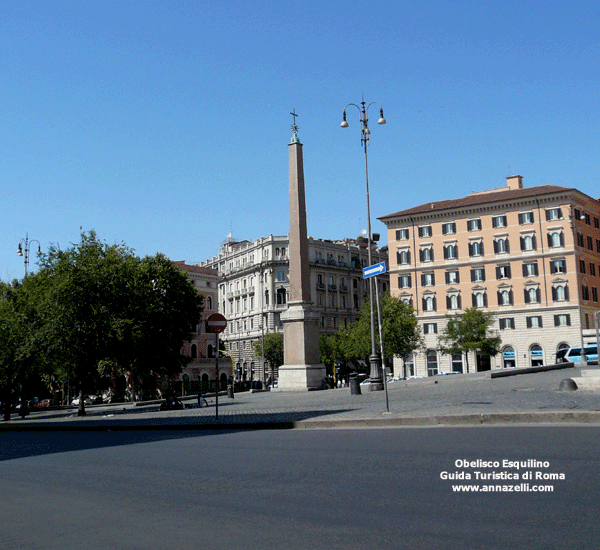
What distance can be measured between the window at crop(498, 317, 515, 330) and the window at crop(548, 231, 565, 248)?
9.00m

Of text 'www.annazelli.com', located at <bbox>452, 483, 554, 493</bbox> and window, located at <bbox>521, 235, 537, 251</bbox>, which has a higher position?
window, located at <bbox>521, 235, 537, 251</bbox>

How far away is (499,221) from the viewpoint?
77062 millimetres

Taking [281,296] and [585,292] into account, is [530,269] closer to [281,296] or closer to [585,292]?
[585,292]

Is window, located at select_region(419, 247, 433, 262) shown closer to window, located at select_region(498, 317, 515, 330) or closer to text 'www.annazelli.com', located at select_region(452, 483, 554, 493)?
window, located at select_region(498, 317, 515, 330)

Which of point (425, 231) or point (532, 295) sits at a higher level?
point (425, 231)

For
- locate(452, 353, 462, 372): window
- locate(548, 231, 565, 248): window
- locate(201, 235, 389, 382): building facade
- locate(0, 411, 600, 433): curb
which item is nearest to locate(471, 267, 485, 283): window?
locate(548, 231, 565, 248): window

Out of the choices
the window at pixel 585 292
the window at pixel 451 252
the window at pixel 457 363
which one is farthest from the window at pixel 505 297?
the window at pixel 457 363

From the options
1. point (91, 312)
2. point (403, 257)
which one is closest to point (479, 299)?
point (403, 257)

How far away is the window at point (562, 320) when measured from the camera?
71875 mm

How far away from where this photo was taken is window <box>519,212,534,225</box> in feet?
247

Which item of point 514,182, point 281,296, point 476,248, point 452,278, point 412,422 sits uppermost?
point 514,182

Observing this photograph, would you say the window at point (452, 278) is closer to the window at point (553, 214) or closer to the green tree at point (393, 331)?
the green tree at point (393, 331)

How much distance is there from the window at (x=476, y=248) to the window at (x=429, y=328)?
9243 millimetres

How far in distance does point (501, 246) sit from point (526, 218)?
4045mm
